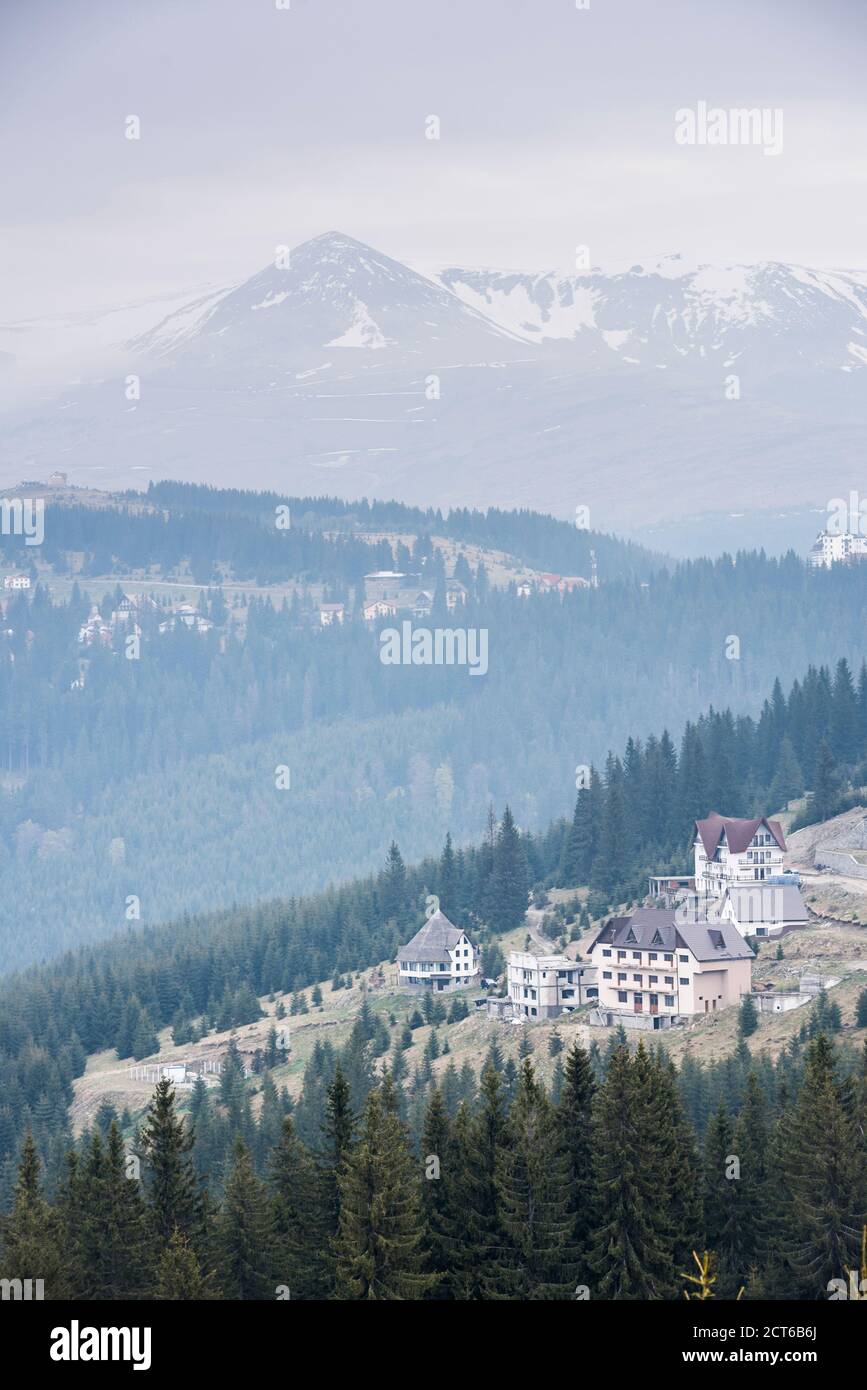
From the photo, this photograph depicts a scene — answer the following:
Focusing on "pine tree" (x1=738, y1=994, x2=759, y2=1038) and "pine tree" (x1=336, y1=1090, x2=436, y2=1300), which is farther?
"pine tree" (x1=738, y1=994, x2=759, y2=1038)

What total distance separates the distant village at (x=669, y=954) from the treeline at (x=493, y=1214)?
60.7 m

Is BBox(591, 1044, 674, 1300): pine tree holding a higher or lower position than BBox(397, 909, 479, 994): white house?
higher

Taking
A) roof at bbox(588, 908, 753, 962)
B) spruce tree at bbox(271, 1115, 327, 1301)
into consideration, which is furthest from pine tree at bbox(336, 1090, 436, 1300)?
roof at bbox(588, 908, 753, 962)

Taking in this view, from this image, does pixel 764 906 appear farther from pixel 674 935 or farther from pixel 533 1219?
pixel 533 1219

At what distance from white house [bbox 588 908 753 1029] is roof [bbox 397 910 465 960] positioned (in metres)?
26.4

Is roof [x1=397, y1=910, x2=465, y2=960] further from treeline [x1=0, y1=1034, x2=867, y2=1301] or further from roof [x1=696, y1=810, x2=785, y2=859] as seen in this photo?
treeline [x1=0, y1=1034, x2=867, y2=1301]

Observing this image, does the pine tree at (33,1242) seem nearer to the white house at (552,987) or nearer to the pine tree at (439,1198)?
the pine tree at (439,1198)

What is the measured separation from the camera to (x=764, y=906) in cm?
16525

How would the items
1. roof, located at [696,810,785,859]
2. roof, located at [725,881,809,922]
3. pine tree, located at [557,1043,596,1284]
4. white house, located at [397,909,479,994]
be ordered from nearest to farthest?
pine tree, located at [557,1043,596,1284]
roof, located at [725,881,809,922]
roof, located at [696,810,785,859]
white house, located at [397,909,479,994]

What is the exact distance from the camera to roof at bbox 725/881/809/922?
6491 inches

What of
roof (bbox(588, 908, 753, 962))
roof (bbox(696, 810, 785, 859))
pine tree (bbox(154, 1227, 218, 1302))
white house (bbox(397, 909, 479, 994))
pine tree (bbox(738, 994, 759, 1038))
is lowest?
white house (bbox(397, 909, 479, 994))

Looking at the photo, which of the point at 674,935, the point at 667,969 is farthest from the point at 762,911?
the point at 667,969

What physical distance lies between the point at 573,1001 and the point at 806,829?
37163 mm
